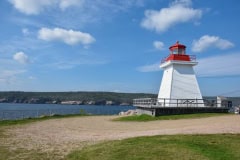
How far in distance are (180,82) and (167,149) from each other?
68.0 ft

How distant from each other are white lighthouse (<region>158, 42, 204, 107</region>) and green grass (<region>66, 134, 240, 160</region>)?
17244 millimetres

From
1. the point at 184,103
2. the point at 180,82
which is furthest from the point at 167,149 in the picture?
the point at 180,82

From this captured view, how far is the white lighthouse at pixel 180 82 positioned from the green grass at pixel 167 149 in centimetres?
1724

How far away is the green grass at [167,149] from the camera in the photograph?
32.8 ft

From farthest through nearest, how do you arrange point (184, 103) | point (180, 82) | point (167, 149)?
point (180, 82)
point (184, 103)
point (167, 149)

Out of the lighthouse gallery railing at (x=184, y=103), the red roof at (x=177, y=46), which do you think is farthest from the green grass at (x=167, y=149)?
the red roof at (x=177, y=46)

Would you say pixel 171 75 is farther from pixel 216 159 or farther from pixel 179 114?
pixel 216 159

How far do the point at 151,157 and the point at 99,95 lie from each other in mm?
188288

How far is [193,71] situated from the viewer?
105 ft

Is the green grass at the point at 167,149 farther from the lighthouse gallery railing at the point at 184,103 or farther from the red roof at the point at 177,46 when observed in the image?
the red roof at the point at 177,46

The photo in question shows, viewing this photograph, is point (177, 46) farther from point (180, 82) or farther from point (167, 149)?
point (167, 149)

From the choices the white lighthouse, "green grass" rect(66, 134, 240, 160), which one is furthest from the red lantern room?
"green grass" rect(66, 134, 240, 160)

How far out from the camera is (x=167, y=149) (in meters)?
10.8

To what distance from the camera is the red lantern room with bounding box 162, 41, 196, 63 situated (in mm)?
31719
